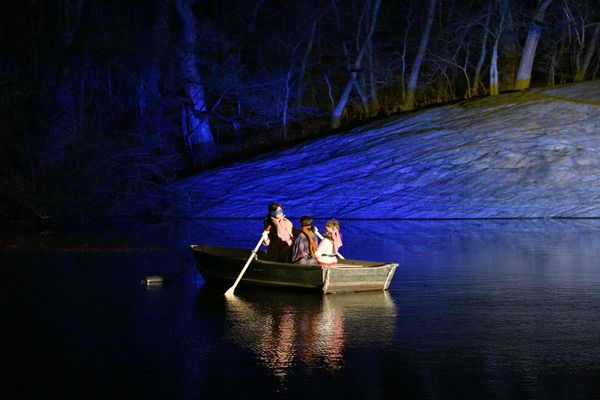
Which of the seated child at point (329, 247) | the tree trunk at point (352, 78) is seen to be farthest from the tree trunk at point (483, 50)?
the seated child at point (329, 247)

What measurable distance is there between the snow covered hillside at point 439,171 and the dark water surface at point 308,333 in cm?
1289

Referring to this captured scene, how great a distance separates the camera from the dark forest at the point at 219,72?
2847 centimetres

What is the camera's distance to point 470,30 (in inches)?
1711

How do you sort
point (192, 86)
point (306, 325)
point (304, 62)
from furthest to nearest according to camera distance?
1. point (304, 62)
2. point (192, 86)
3. point (306, 325)

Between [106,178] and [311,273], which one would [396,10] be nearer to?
[106,178]

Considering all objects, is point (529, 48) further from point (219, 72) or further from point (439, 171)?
point (219, 72)

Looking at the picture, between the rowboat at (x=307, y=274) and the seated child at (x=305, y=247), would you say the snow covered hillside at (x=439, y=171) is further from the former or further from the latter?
the seated child at (x=305, y=247)

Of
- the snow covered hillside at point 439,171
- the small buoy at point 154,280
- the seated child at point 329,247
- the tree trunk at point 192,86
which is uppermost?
the tree trunk at point 192,86

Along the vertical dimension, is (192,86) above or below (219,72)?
below

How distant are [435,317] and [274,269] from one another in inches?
123

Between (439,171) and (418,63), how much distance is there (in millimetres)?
9555

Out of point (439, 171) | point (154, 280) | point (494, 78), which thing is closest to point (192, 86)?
point (439, 171)

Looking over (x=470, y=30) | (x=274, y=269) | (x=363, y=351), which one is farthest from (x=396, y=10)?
(x=363, y=351)

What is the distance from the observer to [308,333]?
32.5 feet
